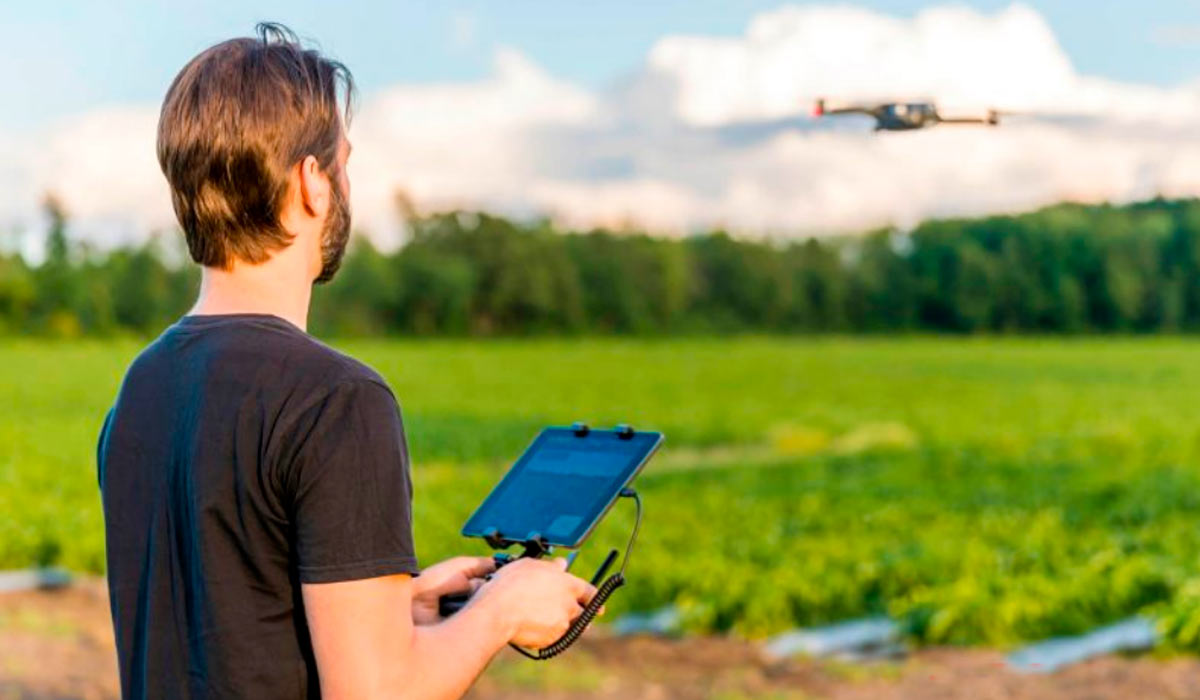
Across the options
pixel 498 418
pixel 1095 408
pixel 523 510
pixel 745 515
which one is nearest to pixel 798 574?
pixel 745 515

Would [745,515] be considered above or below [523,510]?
below

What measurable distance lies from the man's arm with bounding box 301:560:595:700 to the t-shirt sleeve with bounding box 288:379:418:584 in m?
0.02

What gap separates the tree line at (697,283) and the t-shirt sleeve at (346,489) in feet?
159

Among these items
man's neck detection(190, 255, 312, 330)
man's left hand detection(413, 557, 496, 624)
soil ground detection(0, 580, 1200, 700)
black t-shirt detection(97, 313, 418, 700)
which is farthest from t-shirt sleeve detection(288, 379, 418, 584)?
soil ground detection(0, 580, 1200, 700)

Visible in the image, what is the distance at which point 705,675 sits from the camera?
6.80 metres

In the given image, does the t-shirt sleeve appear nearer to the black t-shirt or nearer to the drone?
the black t-shirt

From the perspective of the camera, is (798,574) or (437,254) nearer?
(798,574)

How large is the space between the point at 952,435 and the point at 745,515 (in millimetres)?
11854

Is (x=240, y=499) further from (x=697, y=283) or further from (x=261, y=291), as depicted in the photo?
(x=697, y=283)

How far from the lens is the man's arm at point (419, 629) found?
1.70 m

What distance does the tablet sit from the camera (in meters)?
1.92

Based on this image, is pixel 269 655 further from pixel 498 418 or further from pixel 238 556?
pixel 498 418

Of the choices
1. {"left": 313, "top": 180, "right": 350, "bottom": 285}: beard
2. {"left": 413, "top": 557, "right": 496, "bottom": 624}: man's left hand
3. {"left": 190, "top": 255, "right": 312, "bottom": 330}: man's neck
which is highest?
{"left": 313, "top": 180, "right": 350, "bottom": 285}: beard

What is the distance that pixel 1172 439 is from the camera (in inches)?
829
